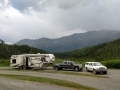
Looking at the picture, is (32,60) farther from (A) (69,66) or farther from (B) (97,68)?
(B) (97,68)

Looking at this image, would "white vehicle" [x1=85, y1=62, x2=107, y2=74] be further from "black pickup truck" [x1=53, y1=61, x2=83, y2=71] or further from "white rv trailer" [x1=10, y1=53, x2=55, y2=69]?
"white rv trailer" [x1=10, y1=53, x2=55, y2=69]

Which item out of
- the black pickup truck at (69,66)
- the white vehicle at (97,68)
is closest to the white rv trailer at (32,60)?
the black pickup truck at (69,66)

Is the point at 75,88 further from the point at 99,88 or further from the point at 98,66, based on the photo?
the point at 98,66

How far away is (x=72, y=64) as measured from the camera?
41812 mm

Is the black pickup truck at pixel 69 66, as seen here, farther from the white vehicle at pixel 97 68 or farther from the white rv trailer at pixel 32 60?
the white vehicle at pixel 97 68

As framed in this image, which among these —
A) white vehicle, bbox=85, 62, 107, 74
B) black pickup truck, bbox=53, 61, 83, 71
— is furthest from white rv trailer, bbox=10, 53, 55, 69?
white vehicle, bbox=85, 62, 107, 74

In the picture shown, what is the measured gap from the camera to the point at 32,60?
44938 mm

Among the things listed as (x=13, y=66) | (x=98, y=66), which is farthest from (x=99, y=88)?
(x=13, y=66)

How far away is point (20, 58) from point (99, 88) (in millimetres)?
31073

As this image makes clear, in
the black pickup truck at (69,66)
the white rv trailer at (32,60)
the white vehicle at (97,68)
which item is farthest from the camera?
the white rv trailer at (32,60)

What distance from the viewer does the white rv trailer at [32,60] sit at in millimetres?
43759

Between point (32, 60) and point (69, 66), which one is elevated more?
point (32, 60)

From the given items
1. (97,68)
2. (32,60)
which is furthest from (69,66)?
(32,60)

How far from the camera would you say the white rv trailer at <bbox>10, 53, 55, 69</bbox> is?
43759mm
